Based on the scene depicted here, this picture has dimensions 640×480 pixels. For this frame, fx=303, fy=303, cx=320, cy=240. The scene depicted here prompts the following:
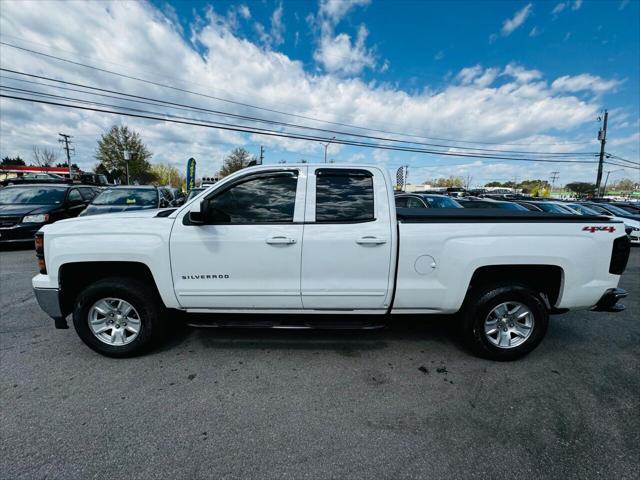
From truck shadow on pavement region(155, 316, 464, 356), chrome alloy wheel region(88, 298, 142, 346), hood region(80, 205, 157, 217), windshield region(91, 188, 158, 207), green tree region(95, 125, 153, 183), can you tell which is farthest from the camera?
green tree region(95, 125, 153, 183)

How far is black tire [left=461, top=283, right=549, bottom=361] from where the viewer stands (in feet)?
9.75

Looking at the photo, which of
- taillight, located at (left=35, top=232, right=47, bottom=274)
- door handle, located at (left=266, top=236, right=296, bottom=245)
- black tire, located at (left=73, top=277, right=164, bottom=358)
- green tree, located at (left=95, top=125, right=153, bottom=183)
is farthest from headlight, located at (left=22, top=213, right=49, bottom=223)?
green tree, located at (left=95, top=125, right=153, bottom=183)

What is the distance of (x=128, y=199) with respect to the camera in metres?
8.96

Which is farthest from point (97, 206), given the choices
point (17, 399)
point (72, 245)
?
point (17, 399)

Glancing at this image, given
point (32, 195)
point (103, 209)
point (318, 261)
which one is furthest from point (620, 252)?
point (32, 195)

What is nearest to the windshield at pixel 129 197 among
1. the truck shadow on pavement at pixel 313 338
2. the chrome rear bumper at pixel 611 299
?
the truck shadow on pavement at pixel 313 338

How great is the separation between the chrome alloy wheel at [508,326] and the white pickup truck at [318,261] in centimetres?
1

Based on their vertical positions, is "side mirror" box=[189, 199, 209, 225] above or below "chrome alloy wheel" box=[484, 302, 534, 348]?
above

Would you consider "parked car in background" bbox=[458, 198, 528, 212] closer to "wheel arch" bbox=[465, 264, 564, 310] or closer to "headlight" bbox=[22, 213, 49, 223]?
"wheel arch" bbox=[465, 264, 564, 310]

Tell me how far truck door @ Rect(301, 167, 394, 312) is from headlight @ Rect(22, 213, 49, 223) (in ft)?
29.2

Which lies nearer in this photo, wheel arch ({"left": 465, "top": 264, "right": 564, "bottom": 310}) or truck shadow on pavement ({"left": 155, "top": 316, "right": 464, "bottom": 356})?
wheel arch ({"left": 465, "top": 264, "right": 564, "bottom": 310})

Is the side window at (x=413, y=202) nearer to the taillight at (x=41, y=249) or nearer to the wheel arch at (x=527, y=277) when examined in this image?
the wheel arch at (x=527, y=277)

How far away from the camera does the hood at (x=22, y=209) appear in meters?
7.73

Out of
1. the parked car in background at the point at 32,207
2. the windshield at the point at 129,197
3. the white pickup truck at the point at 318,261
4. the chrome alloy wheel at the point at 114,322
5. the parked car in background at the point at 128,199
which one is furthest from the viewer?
the windshield at the point at 129,197
